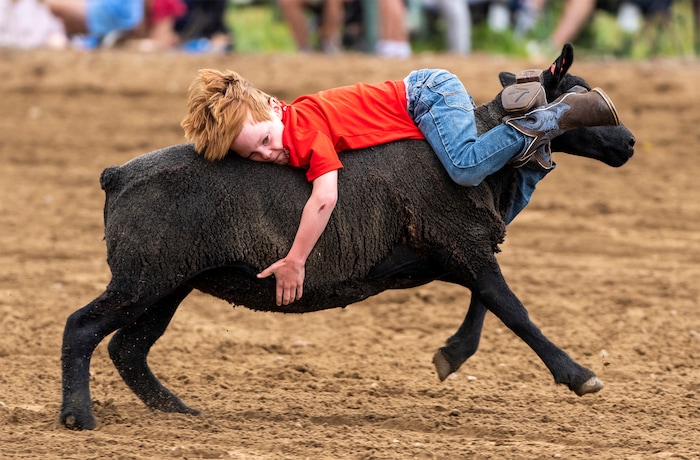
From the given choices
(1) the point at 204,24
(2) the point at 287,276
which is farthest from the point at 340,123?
(1) the point at 204,24

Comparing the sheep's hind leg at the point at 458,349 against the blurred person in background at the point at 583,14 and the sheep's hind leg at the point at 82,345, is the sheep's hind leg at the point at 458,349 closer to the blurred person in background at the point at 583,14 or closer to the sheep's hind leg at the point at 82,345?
the sheep's hind leg at the point at 82,345

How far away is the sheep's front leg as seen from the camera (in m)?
4.75

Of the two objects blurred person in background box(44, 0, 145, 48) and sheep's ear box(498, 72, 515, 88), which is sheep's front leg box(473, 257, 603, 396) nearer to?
sheep's ear box(498, 72, 515, 88)

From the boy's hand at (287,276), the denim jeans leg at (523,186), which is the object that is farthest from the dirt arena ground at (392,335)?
the denim jeans leg at (523,186)

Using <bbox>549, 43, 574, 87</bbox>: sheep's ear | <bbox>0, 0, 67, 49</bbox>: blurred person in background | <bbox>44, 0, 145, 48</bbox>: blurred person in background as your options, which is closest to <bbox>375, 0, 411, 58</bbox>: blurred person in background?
<bbox>44, 0, 145, 48</bbox>: blurred person in background

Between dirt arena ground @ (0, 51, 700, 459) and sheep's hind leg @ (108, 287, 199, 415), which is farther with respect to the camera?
sheep's hind leg @ (108, 287, 199, 415)

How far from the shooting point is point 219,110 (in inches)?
178

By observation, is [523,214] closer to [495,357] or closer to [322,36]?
[495,357]

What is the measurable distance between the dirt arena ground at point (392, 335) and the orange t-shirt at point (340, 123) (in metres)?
1.23

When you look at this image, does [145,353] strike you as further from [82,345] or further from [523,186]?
[523,186]

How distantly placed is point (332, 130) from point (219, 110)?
1.68ft

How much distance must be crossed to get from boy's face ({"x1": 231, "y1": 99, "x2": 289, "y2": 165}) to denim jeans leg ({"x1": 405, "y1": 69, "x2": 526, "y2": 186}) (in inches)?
24.8

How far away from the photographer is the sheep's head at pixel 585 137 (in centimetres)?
491

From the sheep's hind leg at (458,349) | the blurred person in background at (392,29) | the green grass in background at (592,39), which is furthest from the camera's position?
the green grass in background at (592,39)
